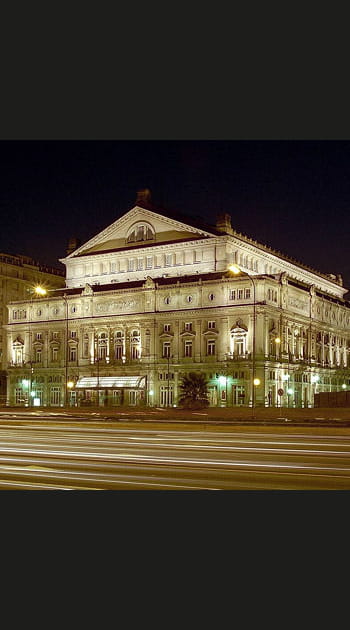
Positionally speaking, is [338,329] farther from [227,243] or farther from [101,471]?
[101,471]

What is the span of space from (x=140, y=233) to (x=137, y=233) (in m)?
0.54

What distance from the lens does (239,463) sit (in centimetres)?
2500

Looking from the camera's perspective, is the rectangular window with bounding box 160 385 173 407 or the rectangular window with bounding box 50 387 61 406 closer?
the rectangular window with bounding box 160 385 173 407

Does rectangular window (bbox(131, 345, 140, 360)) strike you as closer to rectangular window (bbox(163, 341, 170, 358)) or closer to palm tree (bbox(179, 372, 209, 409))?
rectangular window (bbox(163, 341, 170, 358))

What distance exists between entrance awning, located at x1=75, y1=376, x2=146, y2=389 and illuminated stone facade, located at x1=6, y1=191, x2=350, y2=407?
0.16 m

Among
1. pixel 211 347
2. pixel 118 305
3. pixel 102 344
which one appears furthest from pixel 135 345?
pixel 211 347

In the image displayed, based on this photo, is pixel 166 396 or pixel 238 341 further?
pixel 166 396

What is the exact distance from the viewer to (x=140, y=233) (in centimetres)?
11562

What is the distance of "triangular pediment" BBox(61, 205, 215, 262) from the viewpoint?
111 meters

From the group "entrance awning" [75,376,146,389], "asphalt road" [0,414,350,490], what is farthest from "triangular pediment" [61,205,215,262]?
"asphalt road" [0,414,350,490]

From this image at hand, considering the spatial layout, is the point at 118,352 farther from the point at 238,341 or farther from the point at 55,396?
the point at 238,341

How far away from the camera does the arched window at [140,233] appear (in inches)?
4500

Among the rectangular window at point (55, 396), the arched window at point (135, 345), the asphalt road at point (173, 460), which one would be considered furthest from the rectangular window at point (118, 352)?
the asphalt road at point (173, 460)

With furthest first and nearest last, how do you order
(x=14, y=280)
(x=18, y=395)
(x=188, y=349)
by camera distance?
(x=14, y=280) < (x=18, y=395) < (x=188, y=349)
